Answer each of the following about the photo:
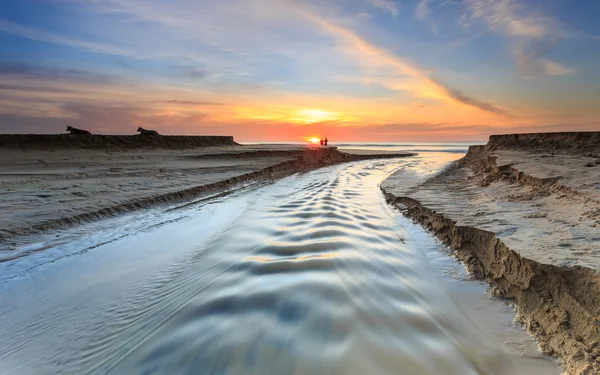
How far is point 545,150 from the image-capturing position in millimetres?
12352

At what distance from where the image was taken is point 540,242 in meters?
3.22

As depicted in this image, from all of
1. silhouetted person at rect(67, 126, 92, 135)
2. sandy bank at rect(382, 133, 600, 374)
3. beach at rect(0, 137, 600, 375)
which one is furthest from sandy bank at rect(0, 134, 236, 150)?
sandy bank at rect(382, 133, 600, 374)

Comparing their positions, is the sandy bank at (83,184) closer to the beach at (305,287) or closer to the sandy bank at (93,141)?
the beach at (305,287)

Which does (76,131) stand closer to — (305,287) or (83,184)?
(83,184)

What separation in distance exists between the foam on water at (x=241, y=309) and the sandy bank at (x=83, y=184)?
1.45 meters

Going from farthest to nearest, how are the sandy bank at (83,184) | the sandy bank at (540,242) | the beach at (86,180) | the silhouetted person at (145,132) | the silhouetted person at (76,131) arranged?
the silhouetted person at (145,132) < the silhouetted person at (76,131) < the beach at (86,180) < the sandy bank at (83,184) < the sandy bank at (540,242)

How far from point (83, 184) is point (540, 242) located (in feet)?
34.1

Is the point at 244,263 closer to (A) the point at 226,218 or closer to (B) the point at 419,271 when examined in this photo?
(B) the point at 419,271

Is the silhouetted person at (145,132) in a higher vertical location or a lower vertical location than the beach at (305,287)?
higher

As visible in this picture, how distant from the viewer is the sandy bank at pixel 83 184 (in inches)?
229

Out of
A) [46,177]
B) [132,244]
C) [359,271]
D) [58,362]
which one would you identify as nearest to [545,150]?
[359,271]

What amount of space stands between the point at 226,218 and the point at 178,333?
4146 millimetres

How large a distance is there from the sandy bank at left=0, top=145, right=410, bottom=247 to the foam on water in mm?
1446

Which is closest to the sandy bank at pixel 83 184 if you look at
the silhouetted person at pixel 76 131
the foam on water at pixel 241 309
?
the foam on water at pixel 241 309
